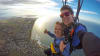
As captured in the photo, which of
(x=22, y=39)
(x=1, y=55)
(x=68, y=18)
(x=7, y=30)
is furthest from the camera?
(x=7, y=30)

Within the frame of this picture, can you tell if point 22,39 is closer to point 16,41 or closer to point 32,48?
point 16,41

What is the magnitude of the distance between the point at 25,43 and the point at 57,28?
136m

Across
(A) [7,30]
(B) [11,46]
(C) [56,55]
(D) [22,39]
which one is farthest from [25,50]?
(C) [56,55]

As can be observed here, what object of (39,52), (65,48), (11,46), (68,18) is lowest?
(39,52)

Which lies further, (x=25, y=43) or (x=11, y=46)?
(x=25, y=43)

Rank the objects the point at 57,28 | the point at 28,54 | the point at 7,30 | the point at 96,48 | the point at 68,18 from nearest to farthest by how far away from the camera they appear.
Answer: the point at 96,48 → the point at 68,18 → the point at 57,28 → the point at 28,54 → the point at 7,30

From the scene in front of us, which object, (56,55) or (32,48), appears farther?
(32,48)

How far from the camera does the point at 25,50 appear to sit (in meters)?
122

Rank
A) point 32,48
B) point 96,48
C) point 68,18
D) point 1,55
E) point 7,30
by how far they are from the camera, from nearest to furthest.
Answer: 1. point 96,48
2. point 68,18
3. point 1,55
4. point 32,48
5. point 7,30

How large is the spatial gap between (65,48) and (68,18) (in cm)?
89

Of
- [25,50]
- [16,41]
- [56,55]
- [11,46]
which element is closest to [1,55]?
[11,46]

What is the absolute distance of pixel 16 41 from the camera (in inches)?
5315

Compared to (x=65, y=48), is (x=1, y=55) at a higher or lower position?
lower

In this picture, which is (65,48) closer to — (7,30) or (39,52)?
(39,52)
